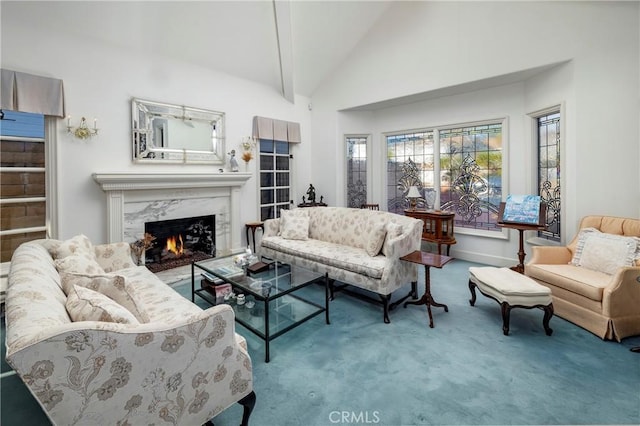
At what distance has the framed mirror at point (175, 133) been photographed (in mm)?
4055

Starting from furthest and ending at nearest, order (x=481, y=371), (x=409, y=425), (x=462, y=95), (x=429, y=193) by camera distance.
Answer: (x=429, y=193) < (x=462, y=95) < (x=481, y=371) < (x=409, y=425)

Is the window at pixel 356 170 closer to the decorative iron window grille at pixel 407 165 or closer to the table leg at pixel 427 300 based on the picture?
the decorative iron window grille at pixel 407 165

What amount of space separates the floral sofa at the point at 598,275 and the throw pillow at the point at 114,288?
3416 mm

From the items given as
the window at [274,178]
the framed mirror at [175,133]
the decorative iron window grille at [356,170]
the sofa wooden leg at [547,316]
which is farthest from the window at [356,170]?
the sofa wooden leg at [547,316]

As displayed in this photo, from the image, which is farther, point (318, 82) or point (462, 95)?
point (318, 82)

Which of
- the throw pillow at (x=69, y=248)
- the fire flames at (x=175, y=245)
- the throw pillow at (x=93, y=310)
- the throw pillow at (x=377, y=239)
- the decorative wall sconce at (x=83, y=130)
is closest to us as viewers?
the throw pillow at (x=93, y=310)

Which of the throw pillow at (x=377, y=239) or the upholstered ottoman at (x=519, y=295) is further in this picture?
the throw pillow at (x=377, y=239)

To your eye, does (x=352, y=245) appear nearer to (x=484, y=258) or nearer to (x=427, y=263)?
(x=427, y=263)

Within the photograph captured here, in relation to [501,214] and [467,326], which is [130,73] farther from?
[501,214]

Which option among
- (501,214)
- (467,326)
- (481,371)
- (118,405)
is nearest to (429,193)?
(501,214)

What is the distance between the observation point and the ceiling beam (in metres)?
4.01

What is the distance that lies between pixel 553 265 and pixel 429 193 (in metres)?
2.34

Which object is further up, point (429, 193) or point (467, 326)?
point (429, 193)

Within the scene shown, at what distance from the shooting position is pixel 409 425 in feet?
5.48
